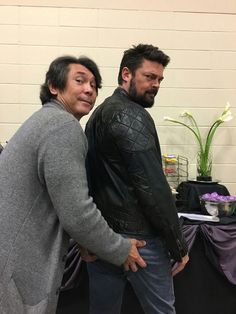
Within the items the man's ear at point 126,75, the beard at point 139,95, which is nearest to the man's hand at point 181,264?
the beard at point 139,95

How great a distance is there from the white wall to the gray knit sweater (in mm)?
1559

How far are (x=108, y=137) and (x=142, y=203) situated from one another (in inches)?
10.9

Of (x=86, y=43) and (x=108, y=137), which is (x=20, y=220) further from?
(x=86, y=43)

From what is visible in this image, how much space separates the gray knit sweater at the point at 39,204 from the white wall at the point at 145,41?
1.56 meters

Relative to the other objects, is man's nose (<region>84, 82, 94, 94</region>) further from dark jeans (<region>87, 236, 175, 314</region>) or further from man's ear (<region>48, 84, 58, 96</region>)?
dark jeans (<region>87, 236, 175, 314</region>)

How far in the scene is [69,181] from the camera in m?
0.92

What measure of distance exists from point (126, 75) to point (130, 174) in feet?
1.46

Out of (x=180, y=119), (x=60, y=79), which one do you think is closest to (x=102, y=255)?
(x=60, y=79)

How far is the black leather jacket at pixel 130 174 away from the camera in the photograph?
115 cm

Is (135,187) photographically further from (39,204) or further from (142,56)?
(142,56)

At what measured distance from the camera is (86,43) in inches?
95.6

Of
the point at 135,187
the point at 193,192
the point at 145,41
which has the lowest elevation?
the point at 193,192

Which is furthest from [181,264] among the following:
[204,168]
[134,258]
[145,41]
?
[145,41]

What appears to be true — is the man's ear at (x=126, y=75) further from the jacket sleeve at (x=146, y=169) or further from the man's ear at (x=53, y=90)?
the man's ear at (x=53, y=90)
